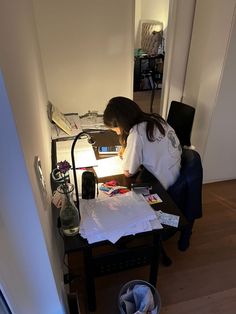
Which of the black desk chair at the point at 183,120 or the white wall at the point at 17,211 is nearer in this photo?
the white wall at the point at 17,211

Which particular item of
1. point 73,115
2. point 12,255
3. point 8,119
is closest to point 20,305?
point 12,255

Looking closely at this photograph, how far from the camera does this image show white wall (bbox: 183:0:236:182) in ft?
6.40

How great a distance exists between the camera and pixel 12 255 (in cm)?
76

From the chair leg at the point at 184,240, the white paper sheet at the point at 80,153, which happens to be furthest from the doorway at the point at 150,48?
the chair leg at the point at 184,240

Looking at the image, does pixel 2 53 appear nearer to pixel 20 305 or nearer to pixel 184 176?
pixel 20 305

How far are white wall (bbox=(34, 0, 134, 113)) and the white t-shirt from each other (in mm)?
1207

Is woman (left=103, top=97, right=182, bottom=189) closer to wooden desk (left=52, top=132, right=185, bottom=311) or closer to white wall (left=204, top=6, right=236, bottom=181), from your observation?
wooden desk (left=52, top=132, right=185, bottom=311)

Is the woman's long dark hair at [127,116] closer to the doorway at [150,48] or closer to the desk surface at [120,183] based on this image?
the desk surface at [120,183]

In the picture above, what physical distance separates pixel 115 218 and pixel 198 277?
98 cm

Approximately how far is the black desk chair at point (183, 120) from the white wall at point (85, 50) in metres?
0.55

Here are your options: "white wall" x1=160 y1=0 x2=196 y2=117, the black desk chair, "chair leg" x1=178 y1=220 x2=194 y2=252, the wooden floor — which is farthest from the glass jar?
"white wall" x1=160 y1=0 x2=196 y2=117

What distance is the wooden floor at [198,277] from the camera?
1524 millimetres

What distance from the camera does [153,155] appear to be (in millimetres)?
1477

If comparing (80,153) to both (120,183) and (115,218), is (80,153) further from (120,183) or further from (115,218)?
(115,218)
